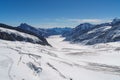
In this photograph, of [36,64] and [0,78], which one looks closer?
[0,78]

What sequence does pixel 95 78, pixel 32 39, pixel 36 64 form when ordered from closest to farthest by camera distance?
pixel 95 78
pixel 36 64
pixel 32 39

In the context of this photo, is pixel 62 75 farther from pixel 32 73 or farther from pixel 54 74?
pixel 32 73

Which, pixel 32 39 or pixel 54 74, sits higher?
pixel 32 39

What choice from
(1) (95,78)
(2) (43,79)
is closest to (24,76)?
(2) (43,79)

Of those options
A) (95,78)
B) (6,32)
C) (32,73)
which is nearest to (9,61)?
(32,73)

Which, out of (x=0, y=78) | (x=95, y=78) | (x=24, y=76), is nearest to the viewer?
(x=0, y=78)

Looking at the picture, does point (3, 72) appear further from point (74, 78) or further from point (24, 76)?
point (74, 78)

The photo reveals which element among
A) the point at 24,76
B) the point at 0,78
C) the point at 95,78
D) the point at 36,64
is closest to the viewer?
the point at 0,78

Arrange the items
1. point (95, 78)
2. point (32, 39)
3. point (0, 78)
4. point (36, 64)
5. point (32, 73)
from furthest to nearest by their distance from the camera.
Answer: point (32, 39) → point (36, 64) → point (95, 78) → point (32, 73) → point (0, 78)

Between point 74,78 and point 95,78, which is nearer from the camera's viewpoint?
point 74,78
